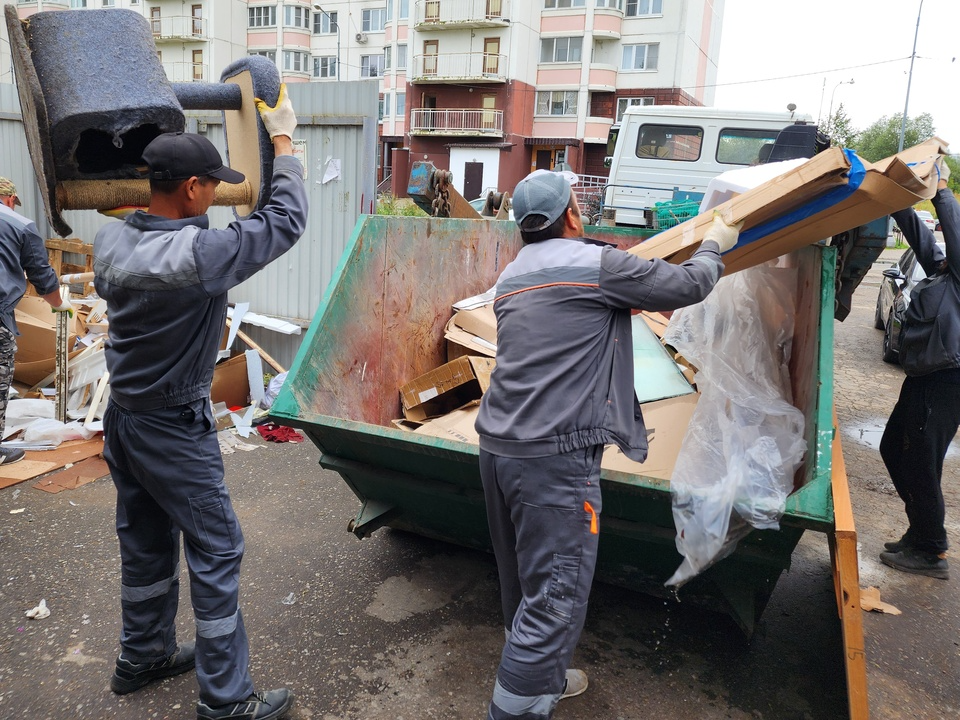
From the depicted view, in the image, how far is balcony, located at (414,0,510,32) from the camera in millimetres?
30203

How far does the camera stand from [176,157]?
1.97m

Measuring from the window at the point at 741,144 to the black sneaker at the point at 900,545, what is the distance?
7.76 metres

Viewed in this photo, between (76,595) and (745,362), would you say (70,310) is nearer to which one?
(76,595)

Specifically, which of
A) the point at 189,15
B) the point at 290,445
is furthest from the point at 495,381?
the point at 189,15

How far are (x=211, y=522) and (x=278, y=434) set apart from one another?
2948 millimetres

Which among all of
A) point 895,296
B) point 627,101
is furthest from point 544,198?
point 627,101

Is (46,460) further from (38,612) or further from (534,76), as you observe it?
(534,76)

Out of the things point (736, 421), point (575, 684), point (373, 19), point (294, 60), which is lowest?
point (575, 684)

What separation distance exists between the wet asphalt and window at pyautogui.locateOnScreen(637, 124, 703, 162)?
26.0ft

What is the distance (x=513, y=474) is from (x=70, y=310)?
12.3 feet

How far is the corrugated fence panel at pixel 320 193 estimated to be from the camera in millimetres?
5562

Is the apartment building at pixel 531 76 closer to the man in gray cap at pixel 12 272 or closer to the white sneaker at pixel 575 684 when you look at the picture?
the man in gray cap at pixel 12 272

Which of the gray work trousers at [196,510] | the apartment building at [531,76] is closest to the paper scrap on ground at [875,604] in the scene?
the gray work trousers at [196,510]

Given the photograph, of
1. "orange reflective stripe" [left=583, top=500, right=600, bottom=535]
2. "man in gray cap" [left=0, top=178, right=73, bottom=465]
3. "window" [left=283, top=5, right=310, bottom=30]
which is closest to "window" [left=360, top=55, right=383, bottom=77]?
"window" [left=283, top=5, right=310, bottom=30]
